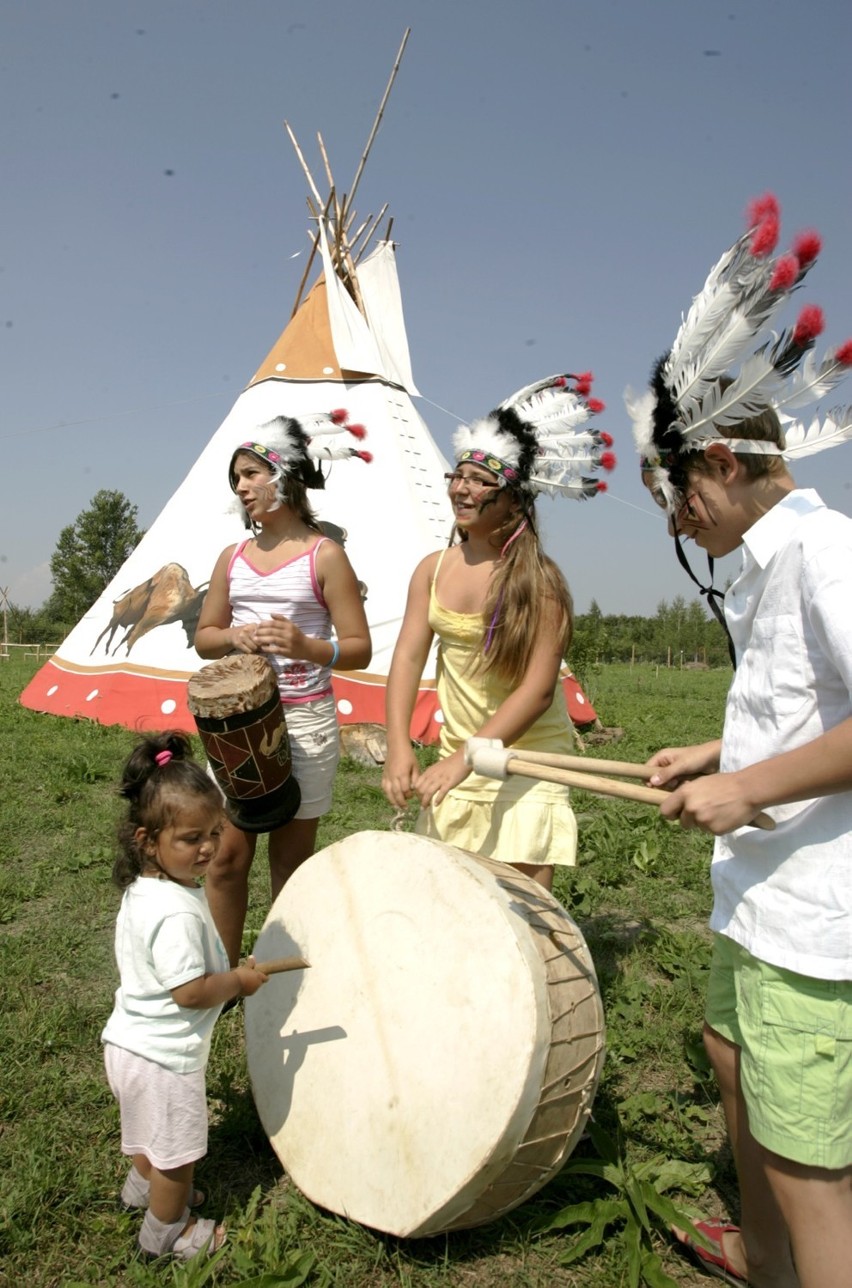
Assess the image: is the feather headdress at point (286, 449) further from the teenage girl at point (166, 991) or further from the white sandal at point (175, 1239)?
the white sandal at point (175, 1239)

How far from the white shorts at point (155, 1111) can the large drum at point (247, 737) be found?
918 millimetres

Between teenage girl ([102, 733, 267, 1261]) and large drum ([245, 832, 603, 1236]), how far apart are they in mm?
260

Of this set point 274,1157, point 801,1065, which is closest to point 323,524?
point 274,1157

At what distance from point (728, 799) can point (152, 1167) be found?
164cm

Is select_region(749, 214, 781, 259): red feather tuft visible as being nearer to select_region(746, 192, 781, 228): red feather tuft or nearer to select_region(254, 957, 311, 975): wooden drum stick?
select_region(746, 192, 781, 228): red feather tuft

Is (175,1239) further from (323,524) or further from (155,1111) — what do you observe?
(323,524)

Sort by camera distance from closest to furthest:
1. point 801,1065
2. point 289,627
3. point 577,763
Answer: point 801,1065 → point 577,763 → point 289,627

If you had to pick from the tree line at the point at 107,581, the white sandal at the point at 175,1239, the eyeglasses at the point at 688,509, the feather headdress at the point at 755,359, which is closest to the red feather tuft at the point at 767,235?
the feather headdress at the point at 755,359

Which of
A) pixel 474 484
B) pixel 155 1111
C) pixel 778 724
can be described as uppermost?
pixel 474 484

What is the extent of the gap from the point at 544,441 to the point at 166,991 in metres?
1.94

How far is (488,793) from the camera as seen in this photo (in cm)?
277

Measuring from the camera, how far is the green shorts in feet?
5.46

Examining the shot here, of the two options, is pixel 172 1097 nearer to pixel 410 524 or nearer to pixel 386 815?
pixel 386 815

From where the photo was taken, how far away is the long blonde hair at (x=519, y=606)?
107 inches
